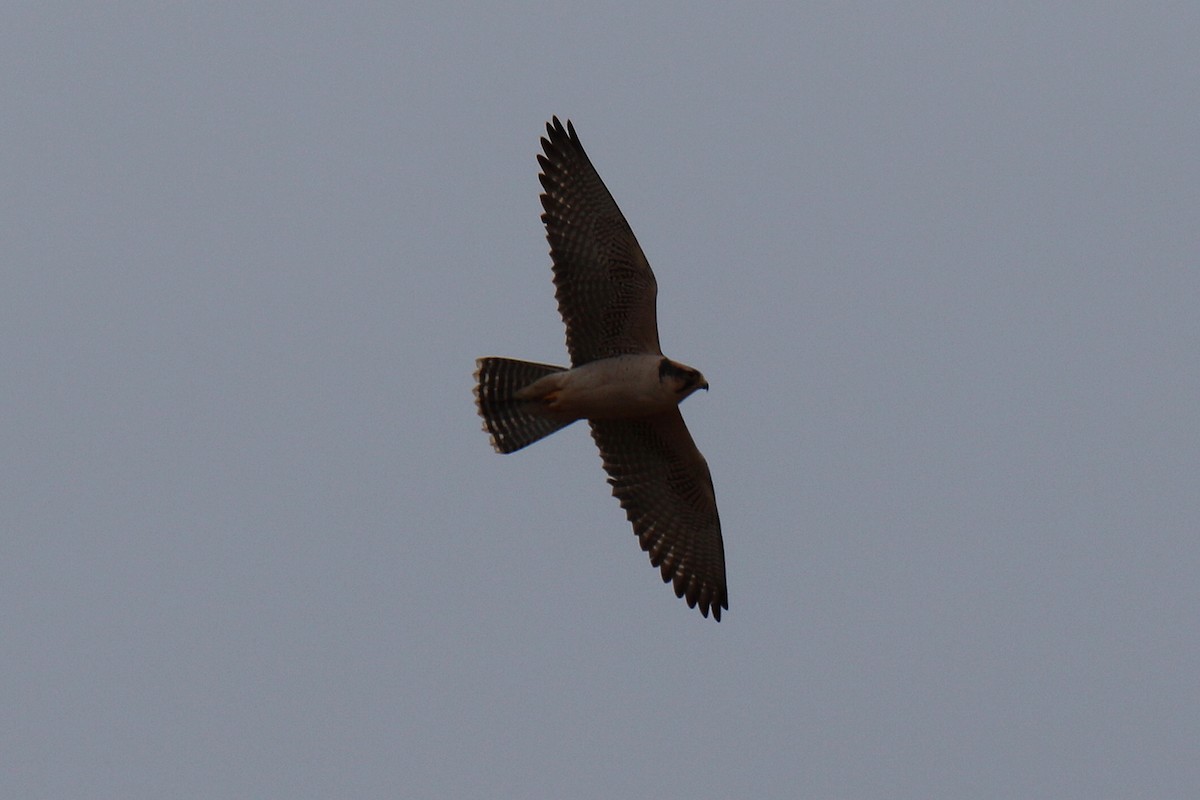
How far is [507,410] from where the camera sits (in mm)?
13875

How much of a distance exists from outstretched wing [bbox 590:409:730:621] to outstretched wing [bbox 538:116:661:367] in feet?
2.84

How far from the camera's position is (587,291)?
1320 cm

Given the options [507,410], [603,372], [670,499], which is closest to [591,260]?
[603,372]

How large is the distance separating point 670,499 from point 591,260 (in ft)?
7.37

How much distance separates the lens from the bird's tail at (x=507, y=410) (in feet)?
45.2

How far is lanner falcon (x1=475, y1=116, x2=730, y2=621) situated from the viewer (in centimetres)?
1309

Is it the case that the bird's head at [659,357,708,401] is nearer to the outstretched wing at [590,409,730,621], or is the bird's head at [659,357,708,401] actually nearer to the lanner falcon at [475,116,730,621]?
the lanner falcon at [475,116,730,621]

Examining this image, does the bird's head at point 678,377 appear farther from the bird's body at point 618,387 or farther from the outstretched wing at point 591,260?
the outstretched wing at point 591,260

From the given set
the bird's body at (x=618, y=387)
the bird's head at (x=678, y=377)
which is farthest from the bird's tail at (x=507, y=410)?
the bird's head at (x=678, y=377)

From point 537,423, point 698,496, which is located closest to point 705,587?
point 698,496

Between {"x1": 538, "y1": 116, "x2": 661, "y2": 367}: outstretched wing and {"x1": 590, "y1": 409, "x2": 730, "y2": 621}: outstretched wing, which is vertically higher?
{"x1": 538, "y1": 116, "x2": 661, "y2": 367}: outstretched wing

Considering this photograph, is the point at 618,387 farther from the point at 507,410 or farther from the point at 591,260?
the point at 507,410

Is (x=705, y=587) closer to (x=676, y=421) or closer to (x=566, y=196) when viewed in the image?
(x=676, y=421)

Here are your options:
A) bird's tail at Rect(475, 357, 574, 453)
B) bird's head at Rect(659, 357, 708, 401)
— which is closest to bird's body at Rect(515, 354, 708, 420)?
bird's head at Rect(659, 357, 708, 401)
